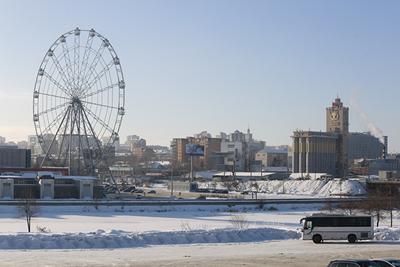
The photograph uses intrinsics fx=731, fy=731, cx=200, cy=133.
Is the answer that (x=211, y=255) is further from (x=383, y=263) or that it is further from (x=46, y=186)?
(x=46, y=186)

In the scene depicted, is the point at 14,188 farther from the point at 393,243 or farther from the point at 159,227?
the point at 393,243

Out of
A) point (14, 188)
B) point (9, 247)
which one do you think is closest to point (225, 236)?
point (9, 247)

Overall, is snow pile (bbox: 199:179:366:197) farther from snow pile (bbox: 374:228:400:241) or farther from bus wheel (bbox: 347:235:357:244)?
bus wheel (bbox: 347:235:357:244)

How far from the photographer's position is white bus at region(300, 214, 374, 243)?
46.6 meters

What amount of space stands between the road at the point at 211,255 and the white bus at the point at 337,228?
266 cm

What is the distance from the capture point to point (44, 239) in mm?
41000

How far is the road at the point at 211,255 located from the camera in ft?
112

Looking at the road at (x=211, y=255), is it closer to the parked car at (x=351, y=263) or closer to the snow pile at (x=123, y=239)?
the snow pile at (x=123, y=239)

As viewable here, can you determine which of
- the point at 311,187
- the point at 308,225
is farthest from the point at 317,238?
the point at 311,187

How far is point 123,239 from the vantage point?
1660 inches

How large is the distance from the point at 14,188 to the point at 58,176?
279 inches

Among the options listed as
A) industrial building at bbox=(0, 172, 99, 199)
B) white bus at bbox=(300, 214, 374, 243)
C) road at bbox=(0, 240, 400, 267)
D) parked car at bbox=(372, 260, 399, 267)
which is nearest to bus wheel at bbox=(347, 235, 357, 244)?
white bus at bbox=(300, 214, 374, 243)

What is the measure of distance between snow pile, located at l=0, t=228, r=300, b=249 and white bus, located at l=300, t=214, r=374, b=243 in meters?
2.37

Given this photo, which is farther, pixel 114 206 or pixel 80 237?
pixel 114 206
